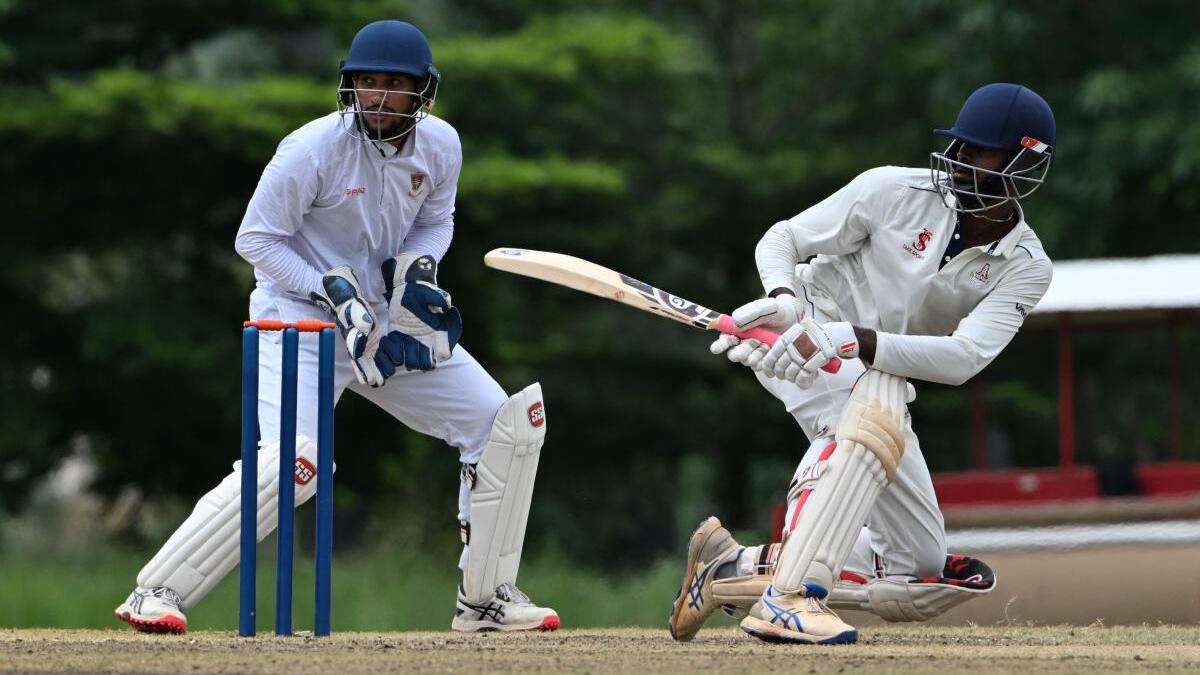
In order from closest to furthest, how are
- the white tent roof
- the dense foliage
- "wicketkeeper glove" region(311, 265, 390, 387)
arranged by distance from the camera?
"wicketkeeper glove" region(311, 265, 390, 387)
the white tent roof
the dense foliage

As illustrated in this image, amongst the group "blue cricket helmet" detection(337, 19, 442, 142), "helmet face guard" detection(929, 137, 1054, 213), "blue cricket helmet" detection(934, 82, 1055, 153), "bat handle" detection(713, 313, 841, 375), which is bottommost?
"bat handle" detection(713, 313, 841, 375)

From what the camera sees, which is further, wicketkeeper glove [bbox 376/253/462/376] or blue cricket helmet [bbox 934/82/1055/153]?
wicketkeeper glove [bbox 376/253/462/376]

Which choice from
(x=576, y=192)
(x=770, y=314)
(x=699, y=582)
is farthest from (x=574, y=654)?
(x=576, y=192)

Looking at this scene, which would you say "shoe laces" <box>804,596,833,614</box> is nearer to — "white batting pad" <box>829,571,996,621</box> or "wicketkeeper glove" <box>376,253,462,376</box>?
"white batting pad" <box>829,571,996,621</box>

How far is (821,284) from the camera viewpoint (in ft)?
16.3

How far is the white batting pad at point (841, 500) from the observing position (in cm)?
433

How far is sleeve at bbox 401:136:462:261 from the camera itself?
16.5 feet

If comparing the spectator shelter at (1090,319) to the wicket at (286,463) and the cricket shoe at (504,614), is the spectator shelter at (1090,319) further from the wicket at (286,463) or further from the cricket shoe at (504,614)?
the wicket at (286,463)

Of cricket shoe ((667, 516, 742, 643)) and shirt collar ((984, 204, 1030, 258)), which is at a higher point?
shirt collar ((984, 204, 1030, 258))

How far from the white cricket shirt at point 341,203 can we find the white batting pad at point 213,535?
0.47 metres

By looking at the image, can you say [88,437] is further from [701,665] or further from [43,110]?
[701,665]

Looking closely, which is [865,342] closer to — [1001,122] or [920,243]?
[920,243]

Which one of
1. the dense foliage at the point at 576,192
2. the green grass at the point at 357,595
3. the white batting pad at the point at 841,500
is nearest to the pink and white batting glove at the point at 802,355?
the white batting pad at the point at 841,500

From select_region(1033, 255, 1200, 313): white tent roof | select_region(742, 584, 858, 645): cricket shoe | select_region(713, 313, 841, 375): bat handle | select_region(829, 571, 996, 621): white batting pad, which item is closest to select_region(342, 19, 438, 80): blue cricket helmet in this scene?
select_region(713, 313, 841, 375): bat handle
